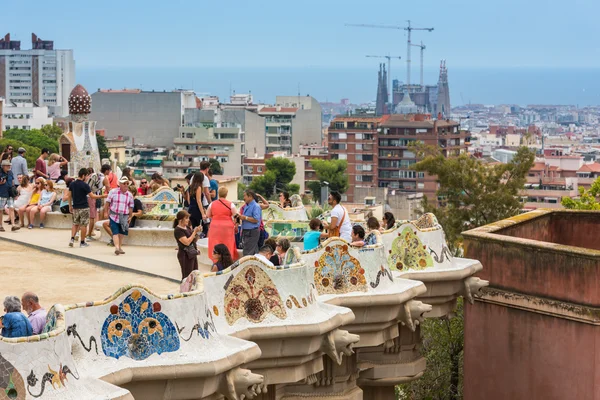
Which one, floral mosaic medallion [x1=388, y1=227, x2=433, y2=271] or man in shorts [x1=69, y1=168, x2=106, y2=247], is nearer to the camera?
floral mosaic medallion [x1=388, y1=227, x2=433, y2=271]

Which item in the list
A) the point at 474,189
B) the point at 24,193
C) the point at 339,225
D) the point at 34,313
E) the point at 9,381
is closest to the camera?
the point at 9,381

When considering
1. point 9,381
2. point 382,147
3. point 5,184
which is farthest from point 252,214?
point 382,147

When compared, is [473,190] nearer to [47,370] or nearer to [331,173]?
[47,370]

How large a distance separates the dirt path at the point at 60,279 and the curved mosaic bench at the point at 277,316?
8.33 feet

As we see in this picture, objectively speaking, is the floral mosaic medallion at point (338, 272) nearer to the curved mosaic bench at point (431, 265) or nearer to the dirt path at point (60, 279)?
the curved mosaic bench at point (431, 265)

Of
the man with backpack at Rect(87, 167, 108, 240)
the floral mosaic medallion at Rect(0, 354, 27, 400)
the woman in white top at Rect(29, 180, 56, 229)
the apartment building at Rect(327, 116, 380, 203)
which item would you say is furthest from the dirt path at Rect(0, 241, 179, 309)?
the apartment building at Rect(327, 116, 380, 203)

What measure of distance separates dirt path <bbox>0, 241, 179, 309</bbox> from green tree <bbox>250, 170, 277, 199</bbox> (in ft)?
422

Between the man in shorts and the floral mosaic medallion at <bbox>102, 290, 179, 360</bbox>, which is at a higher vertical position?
the man in shorts

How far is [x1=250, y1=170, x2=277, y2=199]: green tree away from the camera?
14738 centimetres

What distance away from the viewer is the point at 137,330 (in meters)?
10.5

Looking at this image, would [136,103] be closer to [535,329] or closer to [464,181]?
[464,181]

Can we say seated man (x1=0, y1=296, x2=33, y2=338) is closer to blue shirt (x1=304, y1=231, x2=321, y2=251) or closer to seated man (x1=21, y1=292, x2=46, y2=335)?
seated man (x1=21, y1=292, x2=46, y2=335)

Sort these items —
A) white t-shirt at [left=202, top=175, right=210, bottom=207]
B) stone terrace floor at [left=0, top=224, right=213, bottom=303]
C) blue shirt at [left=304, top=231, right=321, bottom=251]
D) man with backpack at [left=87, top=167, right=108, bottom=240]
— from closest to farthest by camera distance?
blue shirt at [left=304, top=231, right=321, bottom=251] → stone terrace floor at [left=0, top=224, right=213, bottom=303] → white t-shirt at [left=202, top=175, right=210, bottom=207] → man with backpack at [left=87, top=167, right=108, bottom=240]

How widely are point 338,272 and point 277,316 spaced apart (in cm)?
185
